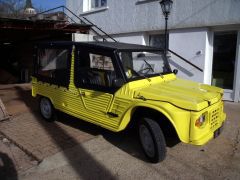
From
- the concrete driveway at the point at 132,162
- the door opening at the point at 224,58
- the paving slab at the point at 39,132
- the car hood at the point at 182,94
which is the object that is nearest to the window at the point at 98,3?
the door opening at the point at 224,58

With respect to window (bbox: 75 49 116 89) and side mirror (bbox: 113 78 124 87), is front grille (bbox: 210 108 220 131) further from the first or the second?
window (bbox: 75 49 116 89)

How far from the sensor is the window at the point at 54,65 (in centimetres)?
530

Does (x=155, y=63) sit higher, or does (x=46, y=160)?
(x=155, y=63)

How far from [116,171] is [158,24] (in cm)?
630

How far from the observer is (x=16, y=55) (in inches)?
688

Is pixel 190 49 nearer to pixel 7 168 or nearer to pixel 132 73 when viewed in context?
pixel 132 73

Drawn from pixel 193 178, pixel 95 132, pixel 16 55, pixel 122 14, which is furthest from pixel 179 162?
pixel 16 55

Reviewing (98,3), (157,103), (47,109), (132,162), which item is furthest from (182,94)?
(98,3)

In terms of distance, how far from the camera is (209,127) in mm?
3799

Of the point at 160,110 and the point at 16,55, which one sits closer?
the point at 160,110

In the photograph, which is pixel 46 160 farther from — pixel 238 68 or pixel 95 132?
pixel 238 68

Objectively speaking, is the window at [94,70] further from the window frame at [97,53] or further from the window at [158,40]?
the window at [158,40]

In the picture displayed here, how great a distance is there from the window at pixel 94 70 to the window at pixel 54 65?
383 millimetres

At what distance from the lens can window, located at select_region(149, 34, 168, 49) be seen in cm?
929
